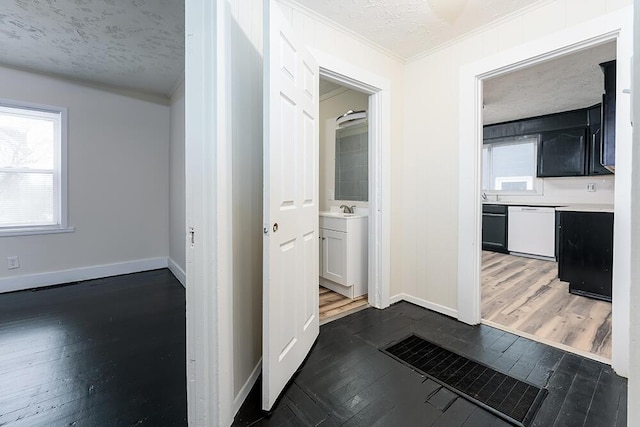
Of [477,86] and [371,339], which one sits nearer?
[371,339]

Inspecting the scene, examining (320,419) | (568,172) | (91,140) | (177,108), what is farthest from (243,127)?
(568,172)

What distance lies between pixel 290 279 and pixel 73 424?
123 centimetres

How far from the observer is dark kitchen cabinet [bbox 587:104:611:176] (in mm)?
4238

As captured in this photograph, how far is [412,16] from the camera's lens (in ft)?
7.08

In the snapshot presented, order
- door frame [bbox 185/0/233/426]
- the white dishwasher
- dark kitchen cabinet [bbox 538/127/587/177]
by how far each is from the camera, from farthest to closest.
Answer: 1. the white dishwasher
2. dark kitchen cabinet [bbox 538/127/587/177]
3. door frame [bbox 185/0/233/426]

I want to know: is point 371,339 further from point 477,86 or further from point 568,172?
point 568,172

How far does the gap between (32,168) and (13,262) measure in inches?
42.1

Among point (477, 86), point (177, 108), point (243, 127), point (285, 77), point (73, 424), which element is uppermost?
point (177, 108)

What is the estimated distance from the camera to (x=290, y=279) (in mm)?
1715

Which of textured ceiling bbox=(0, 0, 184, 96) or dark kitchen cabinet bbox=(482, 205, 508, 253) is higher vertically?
textured ceiling bbox=(0, 0, 184, 96)

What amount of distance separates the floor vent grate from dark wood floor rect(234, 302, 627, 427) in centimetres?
5

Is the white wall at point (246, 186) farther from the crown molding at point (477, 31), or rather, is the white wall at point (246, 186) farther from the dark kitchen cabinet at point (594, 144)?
the dark kitchen cabinet at point (594, 144)

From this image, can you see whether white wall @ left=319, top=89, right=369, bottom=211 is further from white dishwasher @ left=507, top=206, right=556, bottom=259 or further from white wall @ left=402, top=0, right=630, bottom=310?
white dishwasher @ left=507, top=206, right=556, bottom=259

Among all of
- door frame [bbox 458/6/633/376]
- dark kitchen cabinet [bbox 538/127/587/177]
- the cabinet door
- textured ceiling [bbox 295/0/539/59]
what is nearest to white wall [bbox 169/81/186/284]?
the cabinet door
